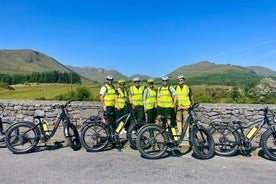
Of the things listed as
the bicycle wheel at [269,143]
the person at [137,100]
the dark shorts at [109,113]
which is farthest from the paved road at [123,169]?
the person at [137,100]

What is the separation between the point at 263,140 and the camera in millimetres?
4797

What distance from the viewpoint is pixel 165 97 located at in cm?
572

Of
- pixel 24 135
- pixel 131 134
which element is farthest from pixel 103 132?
pixel 24 135

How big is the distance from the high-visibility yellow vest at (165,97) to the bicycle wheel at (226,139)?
1242mm

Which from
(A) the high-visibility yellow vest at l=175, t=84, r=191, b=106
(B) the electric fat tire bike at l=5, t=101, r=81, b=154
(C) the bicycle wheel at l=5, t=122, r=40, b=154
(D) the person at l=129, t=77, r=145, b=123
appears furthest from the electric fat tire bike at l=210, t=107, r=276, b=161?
(C) the bicycle wheel at l=5, t=122, r=40, b=154

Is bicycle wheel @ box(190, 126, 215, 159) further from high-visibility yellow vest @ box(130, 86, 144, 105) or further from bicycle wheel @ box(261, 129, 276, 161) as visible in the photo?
high-visibility yellow vest @ box(130, 86, 144, 105)

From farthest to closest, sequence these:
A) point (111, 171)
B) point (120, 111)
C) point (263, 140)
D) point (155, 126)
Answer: point (120, 111) < point (155, 126) < point (263, 140) < point (111, 171)

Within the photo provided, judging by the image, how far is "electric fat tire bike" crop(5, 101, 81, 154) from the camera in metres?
5.26

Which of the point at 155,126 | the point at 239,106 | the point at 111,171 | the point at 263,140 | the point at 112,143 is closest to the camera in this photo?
the point at 111,171

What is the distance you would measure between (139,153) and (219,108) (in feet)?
10.5

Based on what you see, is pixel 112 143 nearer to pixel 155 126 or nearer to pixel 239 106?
pixel 155 126

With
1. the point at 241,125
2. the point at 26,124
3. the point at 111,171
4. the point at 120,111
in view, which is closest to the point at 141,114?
the point at 120,111

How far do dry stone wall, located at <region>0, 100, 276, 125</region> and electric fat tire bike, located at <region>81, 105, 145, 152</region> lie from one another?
2.07 metres

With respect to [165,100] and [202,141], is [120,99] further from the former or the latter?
[202,141]
